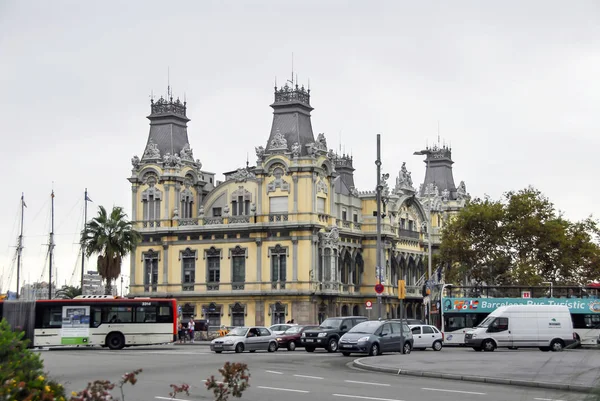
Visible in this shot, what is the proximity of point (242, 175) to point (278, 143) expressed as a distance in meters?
5.19

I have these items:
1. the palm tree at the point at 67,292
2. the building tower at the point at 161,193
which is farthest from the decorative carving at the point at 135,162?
the palm tree at the point at 67,292

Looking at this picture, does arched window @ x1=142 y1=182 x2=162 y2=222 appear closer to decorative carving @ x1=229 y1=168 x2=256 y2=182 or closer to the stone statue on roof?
decorative carving @ x1=229 y1=168 x2=256 y2=182

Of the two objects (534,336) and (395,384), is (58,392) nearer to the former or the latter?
(395,384)

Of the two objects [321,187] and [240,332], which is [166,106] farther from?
[240,332]

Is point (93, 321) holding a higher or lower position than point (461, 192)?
lower

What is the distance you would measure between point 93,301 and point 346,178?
41998 mm

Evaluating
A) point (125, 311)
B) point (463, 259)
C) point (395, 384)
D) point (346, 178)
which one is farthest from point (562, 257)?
point (395, 384)

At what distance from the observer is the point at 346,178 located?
3450 inches

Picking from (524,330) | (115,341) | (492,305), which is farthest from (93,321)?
(492,305)

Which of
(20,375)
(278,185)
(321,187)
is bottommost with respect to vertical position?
(20,375)

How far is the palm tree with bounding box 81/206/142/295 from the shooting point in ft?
213

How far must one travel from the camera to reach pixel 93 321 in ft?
161

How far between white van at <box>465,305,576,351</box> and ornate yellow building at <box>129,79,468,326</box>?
2666 centimetres

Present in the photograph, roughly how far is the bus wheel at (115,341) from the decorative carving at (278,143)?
25.7m
